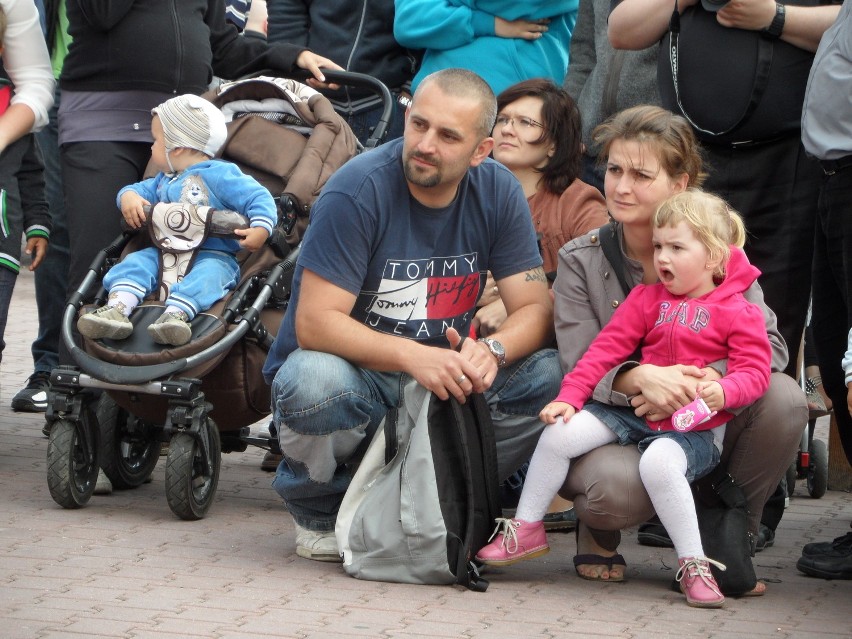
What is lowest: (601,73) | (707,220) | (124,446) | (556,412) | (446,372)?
(124,446)

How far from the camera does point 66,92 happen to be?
5988 millimetres

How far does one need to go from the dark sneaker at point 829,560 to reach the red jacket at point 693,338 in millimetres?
703

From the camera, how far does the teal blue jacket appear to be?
6281 mm

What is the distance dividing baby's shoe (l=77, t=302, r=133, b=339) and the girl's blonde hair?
6.45 feet

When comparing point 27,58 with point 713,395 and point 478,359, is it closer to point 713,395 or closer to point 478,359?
point 478,359

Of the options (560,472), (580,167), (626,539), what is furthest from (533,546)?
(580,167)

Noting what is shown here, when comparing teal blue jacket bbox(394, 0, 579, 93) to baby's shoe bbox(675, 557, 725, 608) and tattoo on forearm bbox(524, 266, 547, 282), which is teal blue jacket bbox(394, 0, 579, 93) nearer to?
tattoo on forearm bbox(524, 266, 547, 282)

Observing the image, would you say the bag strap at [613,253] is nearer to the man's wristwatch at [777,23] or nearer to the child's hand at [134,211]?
the man's wristwatch at [777,23]

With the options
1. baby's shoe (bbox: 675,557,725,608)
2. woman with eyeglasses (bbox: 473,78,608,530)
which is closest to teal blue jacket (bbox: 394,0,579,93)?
woman with eyeglasses (bbox: 473,78,608,530)

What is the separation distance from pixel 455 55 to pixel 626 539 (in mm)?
2413

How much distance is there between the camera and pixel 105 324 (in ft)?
16.5

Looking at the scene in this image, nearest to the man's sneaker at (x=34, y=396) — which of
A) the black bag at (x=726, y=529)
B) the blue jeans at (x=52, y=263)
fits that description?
the blue jeans at (x=52, y=263)

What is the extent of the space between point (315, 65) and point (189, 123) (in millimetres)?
882

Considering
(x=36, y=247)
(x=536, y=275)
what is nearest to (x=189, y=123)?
(x=36, y=247)
